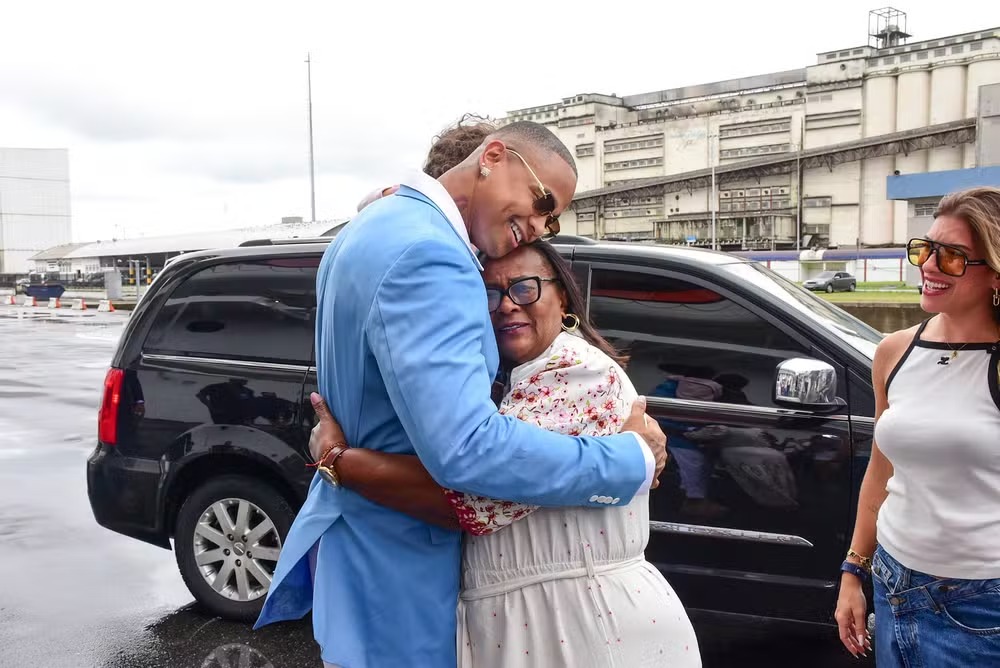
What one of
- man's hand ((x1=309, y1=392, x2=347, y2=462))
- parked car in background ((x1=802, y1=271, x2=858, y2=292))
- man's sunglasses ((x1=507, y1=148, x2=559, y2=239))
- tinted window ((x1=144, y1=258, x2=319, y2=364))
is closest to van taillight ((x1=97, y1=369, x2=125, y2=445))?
tinted window ((x1=144, y1=258, x2=319, y2=364))

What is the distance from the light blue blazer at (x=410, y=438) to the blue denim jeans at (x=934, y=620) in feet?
3.23

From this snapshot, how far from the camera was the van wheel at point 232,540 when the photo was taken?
14.4ft

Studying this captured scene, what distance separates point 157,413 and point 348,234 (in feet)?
10.5

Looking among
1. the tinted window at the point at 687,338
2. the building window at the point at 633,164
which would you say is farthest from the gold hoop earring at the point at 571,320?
the building window at the point at 633,164

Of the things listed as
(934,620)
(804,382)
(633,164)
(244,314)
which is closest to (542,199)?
(934,620)

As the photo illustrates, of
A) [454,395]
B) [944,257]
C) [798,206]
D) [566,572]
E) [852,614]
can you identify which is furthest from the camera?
[798,206]

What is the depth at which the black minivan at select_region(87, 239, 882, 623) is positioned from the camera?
359cm

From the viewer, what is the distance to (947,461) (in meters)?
2.17

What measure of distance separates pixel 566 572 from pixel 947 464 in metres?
1.10

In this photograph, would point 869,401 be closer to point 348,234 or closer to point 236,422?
point 348,234

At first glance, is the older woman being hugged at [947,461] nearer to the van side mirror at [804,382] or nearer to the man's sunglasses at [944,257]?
the man's sunglasses at [944,257]

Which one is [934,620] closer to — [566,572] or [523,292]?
[566,572]

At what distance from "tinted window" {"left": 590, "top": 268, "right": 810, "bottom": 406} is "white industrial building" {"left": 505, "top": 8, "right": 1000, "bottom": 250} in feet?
213

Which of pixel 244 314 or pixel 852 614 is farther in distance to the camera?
pixel 244 314
